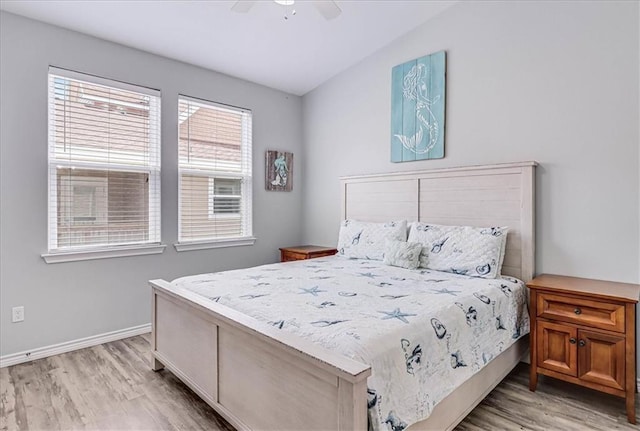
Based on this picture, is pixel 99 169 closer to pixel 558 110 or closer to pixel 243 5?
pixel 243 5

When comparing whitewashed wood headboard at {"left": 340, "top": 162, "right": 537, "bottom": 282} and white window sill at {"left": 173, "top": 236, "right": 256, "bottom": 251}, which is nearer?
whitewashed wood headboard at {"left": 340, "top": 162, "right": 537, "bottom": 282}

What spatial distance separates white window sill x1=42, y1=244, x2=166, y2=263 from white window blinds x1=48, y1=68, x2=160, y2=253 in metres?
0.05

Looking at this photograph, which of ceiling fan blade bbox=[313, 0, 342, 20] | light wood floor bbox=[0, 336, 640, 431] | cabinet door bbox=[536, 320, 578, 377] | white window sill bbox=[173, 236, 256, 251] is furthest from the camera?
white window sill bbox=[173, 236, 256, 251]

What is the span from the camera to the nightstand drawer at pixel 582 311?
6.91 feet

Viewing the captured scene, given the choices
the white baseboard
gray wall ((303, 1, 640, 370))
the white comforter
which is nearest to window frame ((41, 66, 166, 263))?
the white baseboard

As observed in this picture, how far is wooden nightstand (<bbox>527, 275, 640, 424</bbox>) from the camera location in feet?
6.82

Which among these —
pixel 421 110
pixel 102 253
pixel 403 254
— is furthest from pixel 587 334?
pixel 102 253

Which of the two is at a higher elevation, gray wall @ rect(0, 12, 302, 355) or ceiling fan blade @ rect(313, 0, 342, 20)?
ceiling fan blade @ rect(313, 0, 342, 20)

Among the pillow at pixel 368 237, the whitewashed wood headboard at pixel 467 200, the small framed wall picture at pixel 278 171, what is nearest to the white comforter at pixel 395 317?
the whitewashed wood headboard at pixel 467 200

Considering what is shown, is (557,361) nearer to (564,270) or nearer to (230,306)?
(564,270)

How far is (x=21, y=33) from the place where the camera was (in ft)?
9.09

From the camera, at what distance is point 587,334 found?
2197 mm

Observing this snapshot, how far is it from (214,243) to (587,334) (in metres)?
3.31

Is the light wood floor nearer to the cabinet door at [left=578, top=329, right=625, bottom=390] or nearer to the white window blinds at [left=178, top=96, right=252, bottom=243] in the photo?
the cabinet door at [left=578, top=329, right=625, bottom=390]
